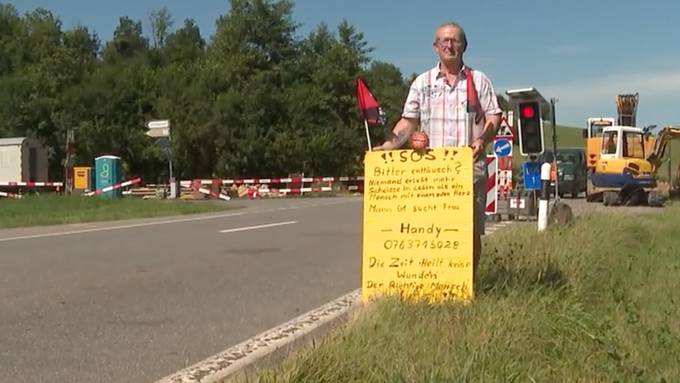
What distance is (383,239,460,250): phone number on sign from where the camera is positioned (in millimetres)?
5938

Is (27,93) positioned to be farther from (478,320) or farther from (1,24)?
(478,320)

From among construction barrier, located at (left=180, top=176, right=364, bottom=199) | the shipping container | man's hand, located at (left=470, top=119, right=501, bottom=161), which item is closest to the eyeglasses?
man's hand, located at (left=470, top=119, right=501, bottom=161)

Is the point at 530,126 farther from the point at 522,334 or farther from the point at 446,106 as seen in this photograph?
the point at 522,334

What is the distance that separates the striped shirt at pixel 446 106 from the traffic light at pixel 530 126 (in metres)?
6.04

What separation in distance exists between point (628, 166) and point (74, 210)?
53.8 feet

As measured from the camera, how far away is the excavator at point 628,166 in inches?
1061

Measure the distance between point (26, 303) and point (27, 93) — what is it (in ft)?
151

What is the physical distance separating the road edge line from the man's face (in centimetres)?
185

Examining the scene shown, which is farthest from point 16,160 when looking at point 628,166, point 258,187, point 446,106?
point 446,106

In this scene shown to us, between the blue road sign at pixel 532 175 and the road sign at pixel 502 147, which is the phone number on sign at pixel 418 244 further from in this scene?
the road sign at pixel 502 147

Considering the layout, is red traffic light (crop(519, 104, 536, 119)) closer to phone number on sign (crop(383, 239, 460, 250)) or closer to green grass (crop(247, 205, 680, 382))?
green grass (crop(247, 205, 680, 382))

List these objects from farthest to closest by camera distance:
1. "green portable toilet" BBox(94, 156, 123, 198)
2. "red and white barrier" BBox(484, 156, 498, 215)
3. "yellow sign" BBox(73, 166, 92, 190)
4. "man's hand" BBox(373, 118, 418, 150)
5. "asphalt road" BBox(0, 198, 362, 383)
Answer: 1. "yellow sign" BBox(73, 166, 92, 190)
2. "green portable toilet" BBox(94, 156, 123, 198)
3. "red and white barrier" BBox(484, 156, 498, 215)
4. "man's hand" BBox(373, 118, 418, 150)
5. "asphalt road" BBox(0, 198, 362, 383)

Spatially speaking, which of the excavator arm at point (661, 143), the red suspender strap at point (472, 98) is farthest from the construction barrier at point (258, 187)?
the red suspender strap at point (472, 98)

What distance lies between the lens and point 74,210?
2306cm
